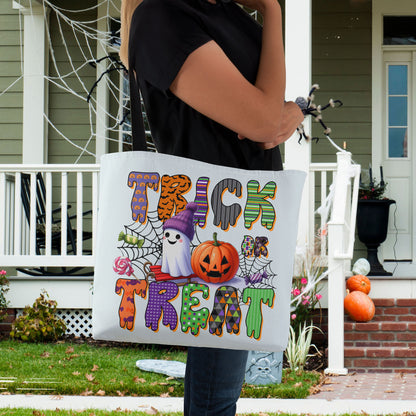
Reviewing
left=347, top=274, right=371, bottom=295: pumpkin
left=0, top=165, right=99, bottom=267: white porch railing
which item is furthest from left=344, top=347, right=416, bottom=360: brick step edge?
left=0, top=165, right=99, bottom=267: white porch railing

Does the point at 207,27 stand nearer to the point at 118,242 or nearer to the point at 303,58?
the point at 118,242

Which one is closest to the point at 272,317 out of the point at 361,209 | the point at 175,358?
the point at 175,358

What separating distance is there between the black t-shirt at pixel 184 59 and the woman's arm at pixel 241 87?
0.03m

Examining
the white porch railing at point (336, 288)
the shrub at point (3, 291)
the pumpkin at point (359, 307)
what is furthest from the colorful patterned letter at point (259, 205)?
the shrub at point (3, 291)

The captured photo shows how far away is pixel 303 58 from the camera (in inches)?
228

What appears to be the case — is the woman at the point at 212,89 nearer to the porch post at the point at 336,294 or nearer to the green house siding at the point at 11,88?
the porch post at the point at 336,294

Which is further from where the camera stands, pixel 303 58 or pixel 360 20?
pixel 360 20

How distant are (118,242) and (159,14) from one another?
410mm

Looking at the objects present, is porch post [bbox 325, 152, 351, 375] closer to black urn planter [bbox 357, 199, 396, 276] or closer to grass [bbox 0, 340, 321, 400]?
grass [bbox 0, 340, 321, 400]

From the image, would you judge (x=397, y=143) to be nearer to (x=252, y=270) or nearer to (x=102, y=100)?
(x=102, y=100)

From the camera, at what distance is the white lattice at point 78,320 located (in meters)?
6.57

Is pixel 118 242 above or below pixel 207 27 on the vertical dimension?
below

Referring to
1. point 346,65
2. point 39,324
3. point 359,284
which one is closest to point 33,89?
point 39,324

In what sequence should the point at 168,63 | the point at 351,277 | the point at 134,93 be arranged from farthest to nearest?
the point at 351,277 → the point at 134,93 → the point at 168,63
